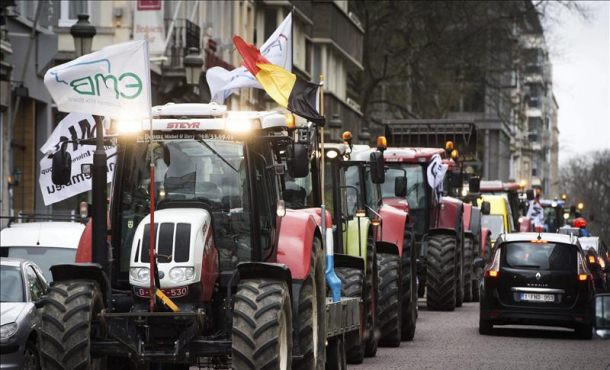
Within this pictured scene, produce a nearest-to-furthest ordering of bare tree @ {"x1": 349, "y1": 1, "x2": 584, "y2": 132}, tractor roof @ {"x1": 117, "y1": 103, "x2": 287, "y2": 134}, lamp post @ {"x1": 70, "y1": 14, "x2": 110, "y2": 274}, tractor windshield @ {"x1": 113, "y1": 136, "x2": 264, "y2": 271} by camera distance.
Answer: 1. lamp post @ {"x1": 70, "y1": 14, "x2": 110, "y2": 274}
2. tractor windshield @ {"x1": 113, "y1": 136, "x2": 264, "y2": 271}
3. tractor roof @ {"x1": 117, "y1": 103, "x2": 287, "y2": 134}
4. bare tree @ {"x1": 349, "y1": 1, "x2": 584, "y2": 132}

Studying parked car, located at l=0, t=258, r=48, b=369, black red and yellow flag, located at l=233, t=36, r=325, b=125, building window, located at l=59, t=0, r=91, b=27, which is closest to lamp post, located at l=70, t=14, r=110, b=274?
parked car, located at l=0, t=258, r=48, b=369

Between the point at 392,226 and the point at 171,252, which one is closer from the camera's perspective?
the point at 171,252

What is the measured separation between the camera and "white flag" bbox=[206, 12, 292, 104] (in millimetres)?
21547

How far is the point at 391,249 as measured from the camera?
25469 mm

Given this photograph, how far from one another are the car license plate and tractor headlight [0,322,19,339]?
12385 millimetres

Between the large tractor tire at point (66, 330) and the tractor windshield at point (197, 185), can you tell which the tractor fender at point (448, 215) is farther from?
the large tractor tire at point (66, 330)

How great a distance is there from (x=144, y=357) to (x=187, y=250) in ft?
3.01

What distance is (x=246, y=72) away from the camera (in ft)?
71.7

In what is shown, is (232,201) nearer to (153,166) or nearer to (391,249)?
(153,166)

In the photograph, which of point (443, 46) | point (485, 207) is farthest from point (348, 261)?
point (443, 46)

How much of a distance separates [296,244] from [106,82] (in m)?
2.28

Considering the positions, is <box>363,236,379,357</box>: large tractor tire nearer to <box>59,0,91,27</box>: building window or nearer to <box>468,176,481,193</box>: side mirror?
<box>468,176,481,193</box>: side mirror

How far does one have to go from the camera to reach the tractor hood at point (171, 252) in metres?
15.2

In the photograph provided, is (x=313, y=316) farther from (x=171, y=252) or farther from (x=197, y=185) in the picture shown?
(x=171, y=252)
